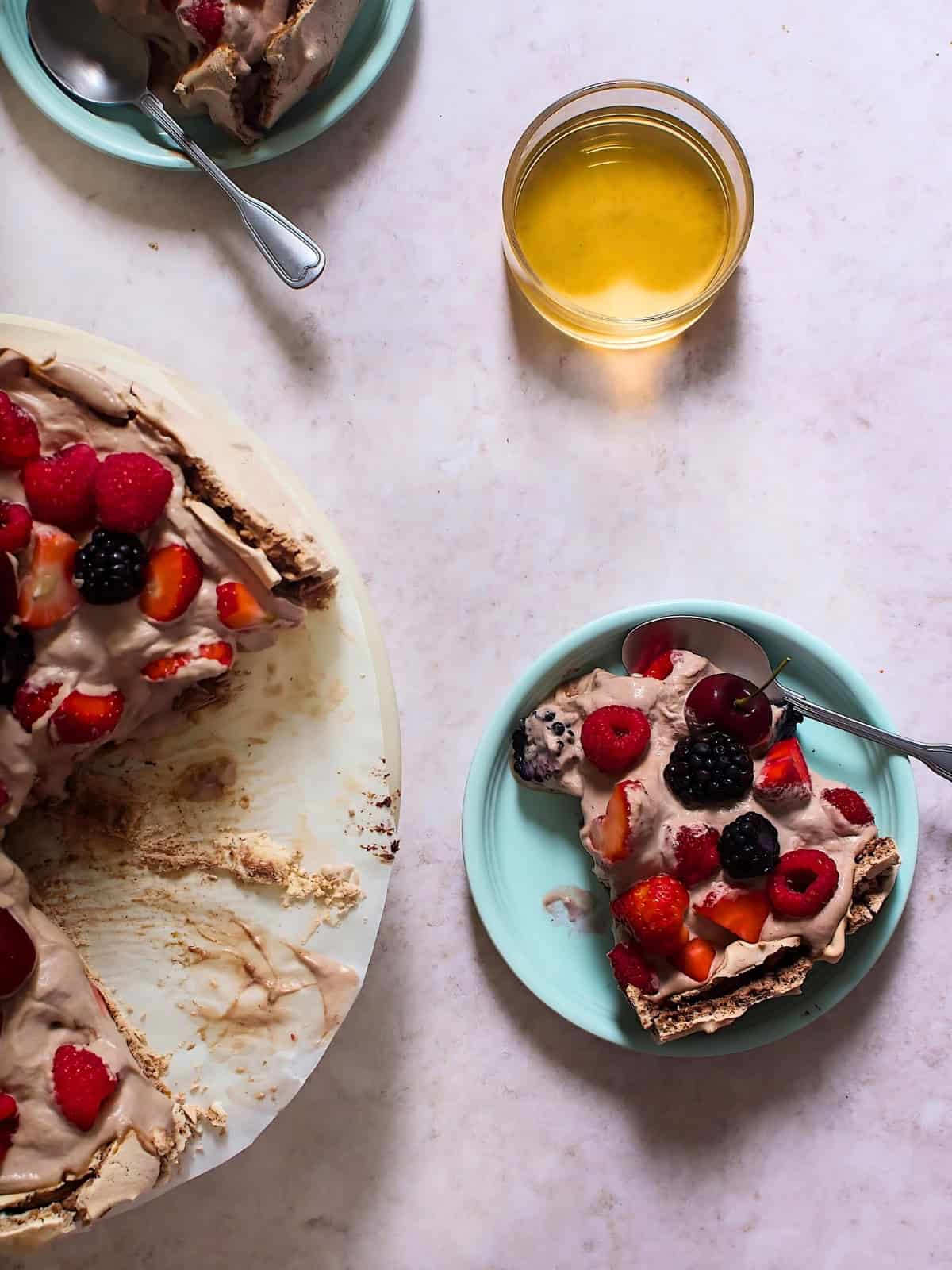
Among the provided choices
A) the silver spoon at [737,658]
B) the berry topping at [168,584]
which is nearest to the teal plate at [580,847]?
the silver spoon at [737,658]

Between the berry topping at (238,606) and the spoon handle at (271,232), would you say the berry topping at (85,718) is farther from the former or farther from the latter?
the spoon handle at (271,232)

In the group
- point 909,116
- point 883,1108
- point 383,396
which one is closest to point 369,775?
point 383,396

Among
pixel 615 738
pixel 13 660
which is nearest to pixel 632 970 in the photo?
pixel 615 738

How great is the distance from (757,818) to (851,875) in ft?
0.76

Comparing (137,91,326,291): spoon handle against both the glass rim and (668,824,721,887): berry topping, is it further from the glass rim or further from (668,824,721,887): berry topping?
(668,824,721,887): berry topping

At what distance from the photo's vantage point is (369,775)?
2.10 meters

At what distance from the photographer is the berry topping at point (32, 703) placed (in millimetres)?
1973

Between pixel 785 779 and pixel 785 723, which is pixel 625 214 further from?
pixel 785 779

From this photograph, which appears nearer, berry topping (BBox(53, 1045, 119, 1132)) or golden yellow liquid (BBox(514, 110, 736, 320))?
berry topping (BBox(53, 1045, 119, 1132))

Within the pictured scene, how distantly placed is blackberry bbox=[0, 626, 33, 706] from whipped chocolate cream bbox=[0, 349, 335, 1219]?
14 millimetres

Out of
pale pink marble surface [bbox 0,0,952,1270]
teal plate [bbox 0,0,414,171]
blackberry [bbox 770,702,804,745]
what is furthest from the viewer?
pale pink marble surface [bbox 0,0,952,1270]

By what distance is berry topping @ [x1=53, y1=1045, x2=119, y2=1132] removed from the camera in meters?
1.95

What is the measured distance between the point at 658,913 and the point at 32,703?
1.22m

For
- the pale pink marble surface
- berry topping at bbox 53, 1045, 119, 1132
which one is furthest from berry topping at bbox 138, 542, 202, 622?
berry topping at bbox 53, 1045, 119, 1132
